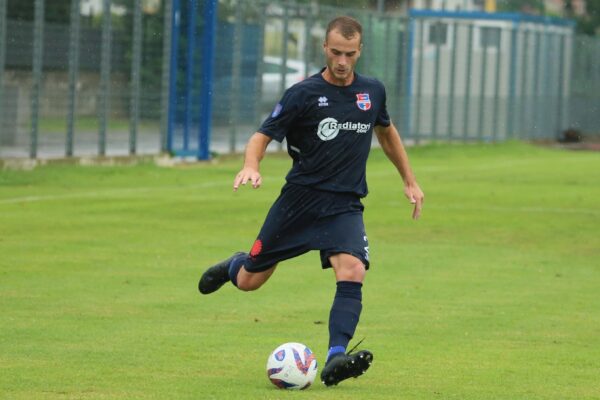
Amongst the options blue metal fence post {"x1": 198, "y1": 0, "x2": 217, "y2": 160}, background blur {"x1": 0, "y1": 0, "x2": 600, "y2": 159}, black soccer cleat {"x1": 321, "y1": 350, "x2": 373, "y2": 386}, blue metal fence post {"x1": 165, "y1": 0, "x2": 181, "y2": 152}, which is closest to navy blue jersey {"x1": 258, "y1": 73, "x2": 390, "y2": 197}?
black soccer cleat {"x1": 321, "y1": 350, "x2": 373, "y2": 386}

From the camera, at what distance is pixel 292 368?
800cm

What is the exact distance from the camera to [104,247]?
1575 centimetres

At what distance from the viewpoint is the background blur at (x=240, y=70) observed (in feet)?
87.2

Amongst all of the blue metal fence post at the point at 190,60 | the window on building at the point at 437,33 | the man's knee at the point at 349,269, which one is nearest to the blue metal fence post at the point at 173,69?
the blue metal fence post at the point at 190,60

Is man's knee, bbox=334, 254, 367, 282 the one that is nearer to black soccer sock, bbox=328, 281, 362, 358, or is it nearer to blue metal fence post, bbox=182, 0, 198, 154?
black soccer sock, bbox=328, 281, 362, 358

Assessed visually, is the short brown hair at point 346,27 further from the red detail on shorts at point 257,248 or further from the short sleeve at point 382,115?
→ the red detail on shorts at point 257,248

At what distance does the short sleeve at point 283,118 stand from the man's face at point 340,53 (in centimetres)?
27

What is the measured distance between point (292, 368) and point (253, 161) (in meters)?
1.19

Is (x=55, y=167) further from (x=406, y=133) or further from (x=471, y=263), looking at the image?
(x=406, y=133)

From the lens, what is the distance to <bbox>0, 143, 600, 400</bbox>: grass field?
844cm

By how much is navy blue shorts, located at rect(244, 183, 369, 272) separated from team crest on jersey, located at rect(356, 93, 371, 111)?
1.65ft

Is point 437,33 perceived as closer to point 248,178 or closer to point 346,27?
point 346,27

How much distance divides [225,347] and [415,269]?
5322mm

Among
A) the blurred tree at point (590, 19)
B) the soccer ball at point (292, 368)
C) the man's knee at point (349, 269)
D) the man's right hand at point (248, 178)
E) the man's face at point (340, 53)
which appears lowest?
the soccer ball at point (292, 368)
